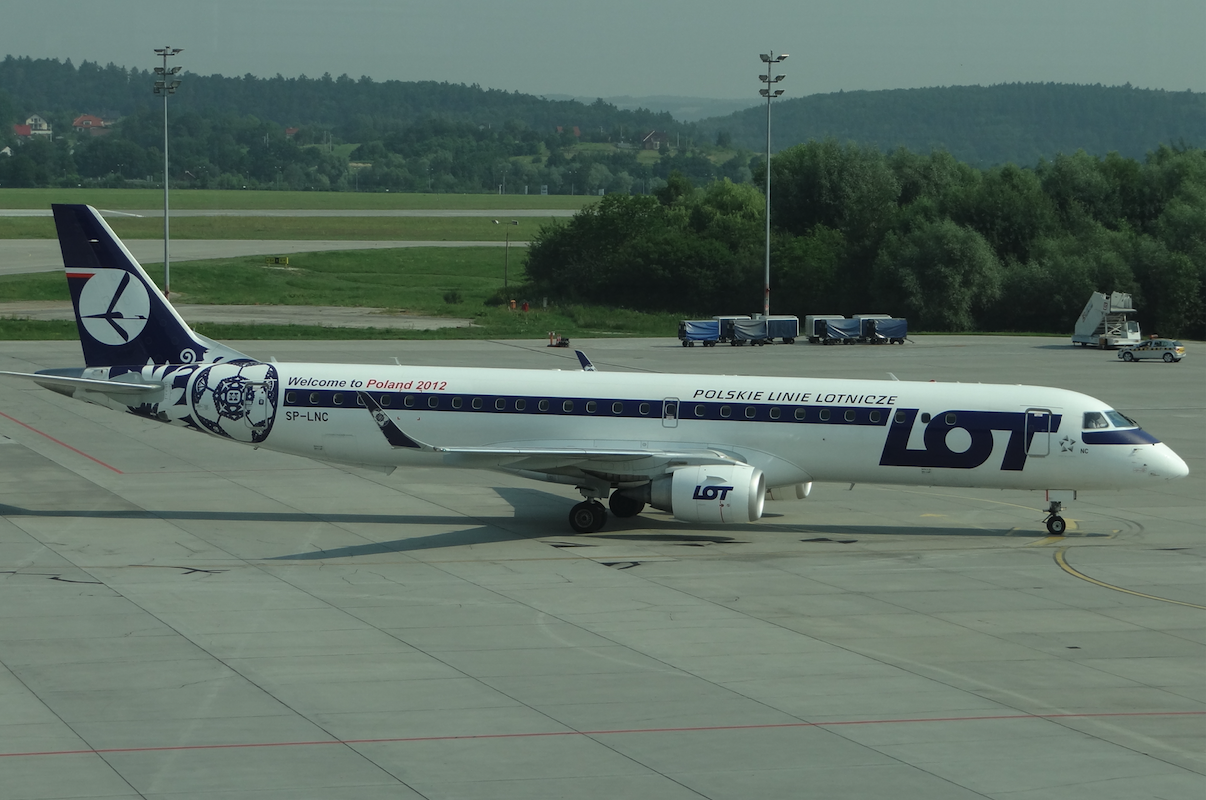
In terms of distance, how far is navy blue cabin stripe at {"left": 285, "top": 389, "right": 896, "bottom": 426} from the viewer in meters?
31.9

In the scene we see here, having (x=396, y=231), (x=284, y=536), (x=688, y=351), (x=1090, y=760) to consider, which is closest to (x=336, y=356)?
(x=688, y=351)

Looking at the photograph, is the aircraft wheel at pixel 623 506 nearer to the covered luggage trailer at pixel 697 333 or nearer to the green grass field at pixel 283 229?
the covered luggage trailer at pixel 697 333

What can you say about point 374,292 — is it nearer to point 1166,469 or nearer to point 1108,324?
point 1108,324

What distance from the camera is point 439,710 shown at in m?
19.2

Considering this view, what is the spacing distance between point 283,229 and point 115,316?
150 meters

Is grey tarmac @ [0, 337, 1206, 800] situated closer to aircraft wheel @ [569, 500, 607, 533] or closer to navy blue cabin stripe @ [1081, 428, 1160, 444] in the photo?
aircraft wheel @ [569, 500, 607, 533]

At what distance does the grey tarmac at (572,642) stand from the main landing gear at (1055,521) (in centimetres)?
29

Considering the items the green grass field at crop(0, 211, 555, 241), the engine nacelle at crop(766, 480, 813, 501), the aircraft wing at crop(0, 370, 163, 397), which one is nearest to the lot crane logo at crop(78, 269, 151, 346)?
the aircraft wing at crop(0, 370, 163, 397)

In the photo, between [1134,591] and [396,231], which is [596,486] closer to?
[1134,591]

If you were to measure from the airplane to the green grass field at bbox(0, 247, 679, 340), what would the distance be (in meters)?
46.5

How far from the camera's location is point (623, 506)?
3356cm

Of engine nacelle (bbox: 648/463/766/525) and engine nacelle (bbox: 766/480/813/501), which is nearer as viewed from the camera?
engine nacelle (bbox: 648/463/766/525)

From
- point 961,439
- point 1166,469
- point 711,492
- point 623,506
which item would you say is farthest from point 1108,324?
point 711,492

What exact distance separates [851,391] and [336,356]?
42.6 metres
